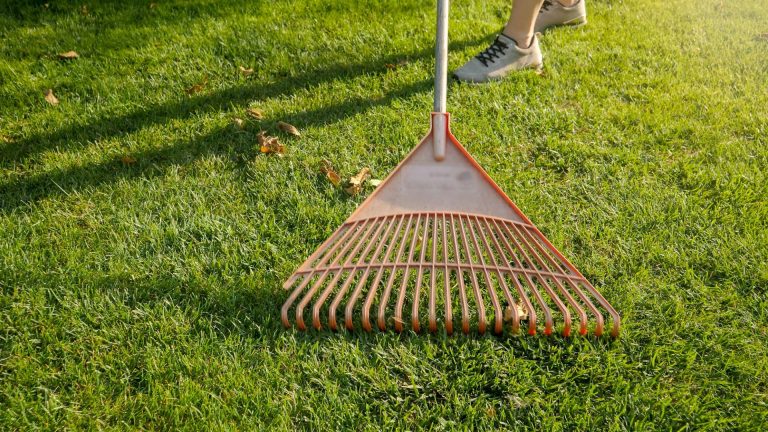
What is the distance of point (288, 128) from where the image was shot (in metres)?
3.08

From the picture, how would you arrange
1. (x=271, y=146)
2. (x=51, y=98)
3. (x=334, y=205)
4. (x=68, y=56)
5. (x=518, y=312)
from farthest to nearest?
1. (x=68, y=56)
2. (x=51, y=98)
3. (x=271, y=146)
4. (x=334, y=205)
5. (x=518, y=312)

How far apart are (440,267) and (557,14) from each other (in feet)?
8.81

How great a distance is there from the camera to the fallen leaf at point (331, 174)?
273cm

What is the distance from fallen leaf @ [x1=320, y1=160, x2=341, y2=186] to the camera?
273 cm

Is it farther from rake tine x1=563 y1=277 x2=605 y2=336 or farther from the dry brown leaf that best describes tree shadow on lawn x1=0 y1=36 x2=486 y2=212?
rake tine x1=563 y1=277 x2=605 y2=336

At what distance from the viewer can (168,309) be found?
2094 millimetres

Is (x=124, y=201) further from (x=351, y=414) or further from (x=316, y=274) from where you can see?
(x=351, y=414)

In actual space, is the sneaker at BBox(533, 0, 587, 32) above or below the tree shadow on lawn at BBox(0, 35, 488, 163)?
above

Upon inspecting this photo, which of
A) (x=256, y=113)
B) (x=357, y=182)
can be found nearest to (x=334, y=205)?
(x=357, y=182)

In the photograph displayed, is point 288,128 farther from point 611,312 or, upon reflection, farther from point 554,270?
point 611,312

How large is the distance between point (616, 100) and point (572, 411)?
2105mm

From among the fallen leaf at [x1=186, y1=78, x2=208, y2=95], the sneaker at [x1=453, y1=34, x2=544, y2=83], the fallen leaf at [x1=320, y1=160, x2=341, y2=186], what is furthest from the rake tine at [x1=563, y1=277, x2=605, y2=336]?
the fallen leaf at [x1=186, y1=78, x2=208, y2=95]

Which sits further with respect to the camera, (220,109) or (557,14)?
(557,14)

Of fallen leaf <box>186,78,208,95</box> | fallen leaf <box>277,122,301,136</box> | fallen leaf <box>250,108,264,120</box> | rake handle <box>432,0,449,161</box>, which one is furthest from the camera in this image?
fallen leaf <box>186,78,208,95</box>
